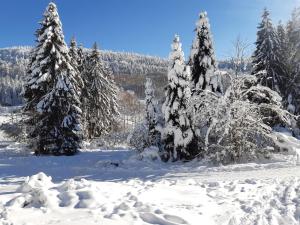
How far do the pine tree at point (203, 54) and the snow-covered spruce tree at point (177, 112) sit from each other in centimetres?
337

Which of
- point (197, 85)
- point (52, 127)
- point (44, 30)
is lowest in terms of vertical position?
point (52, 127)

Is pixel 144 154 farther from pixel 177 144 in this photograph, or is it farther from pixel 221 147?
pixel 221 147

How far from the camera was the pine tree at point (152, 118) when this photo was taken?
25828mm

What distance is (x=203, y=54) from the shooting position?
2673 centimetres

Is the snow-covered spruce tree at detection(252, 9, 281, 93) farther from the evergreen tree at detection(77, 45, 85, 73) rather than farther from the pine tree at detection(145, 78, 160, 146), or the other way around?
the evergreen tree at detection(77, 45, 85, 73)

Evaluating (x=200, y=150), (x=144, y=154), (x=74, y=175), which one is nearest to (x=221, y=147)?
(x=200, y=150)

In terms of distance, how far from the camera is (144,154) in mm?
23609

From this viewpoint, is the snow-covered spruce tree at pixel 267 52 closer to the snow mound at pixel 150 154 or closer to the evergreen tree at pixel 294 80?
the evergreen tree at pixel 294 80

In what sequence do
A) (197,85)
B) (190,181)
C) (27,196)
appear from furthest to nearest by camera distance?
(197,85), (190,181), (27,196)

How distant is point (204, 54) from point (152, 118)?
544 cm

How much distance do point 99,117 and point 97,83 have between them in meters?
4.01

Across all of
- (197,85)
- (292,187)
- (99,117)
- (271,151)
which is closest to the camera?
(292,187)

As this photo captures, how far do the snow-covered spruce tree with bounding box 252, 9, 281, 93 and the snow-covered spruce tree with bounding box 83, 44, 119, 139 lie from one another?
17.7 meters

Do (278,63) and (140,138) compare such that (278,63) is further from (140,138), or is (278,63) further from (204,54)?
(140,138)
